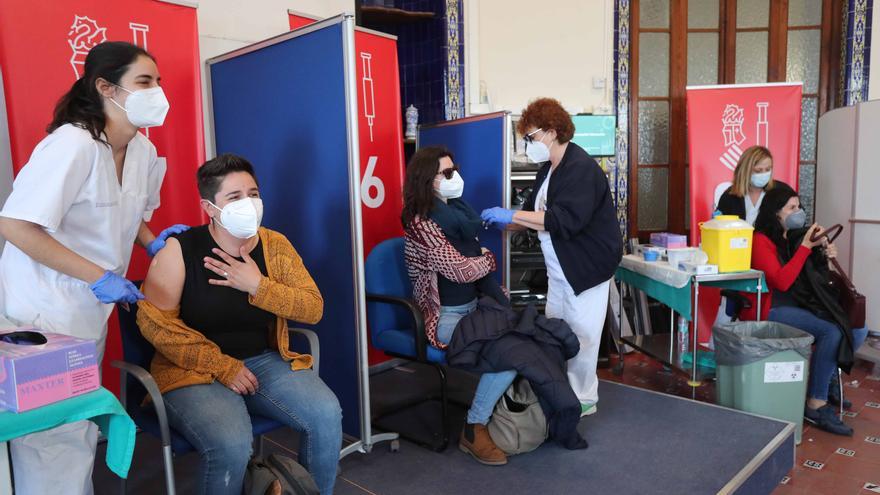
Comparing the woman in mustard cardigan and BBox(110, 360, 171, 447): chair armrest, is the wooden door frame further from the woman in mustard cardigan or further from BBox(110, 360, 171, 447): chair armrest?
BBox(110, 360, 171, 447): chair armrest

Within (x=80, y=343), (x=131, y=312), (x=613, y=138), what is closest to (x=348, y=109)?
(x=131, y=312)

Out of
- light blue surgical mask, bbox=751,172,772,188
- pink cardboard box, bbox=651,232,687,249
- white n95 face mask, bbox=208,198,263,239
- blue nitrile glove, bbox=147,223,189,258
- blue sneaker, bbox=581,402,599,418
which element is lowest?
blue sneaker, bbox=581,402,599,418

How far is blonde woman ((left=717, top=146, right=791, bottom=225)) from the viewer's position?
147 inches

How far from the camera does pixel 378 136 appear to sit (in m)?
3.36

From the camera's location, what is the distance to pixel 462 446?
2.60 m

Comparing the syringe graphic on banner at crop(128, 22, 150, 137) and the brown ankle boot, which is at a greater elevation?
the syringe graphic on banner at crop(128, 22, 150, 137)

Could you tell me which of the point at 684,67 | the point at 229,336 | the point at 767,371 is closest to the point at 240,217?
the point at 229,336

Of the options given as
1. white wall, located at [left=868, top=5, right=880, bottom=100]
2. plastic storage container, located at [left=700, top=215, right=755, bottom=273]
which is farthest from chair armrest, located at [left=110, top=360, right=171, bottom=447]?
white wall, located at [left=868, top=5, right=880, bottom=100]

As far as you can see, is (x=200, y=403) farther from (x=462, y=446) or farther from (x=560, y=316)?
(x=560, y=316)

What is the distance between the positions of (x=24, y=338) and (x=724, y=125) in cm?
449

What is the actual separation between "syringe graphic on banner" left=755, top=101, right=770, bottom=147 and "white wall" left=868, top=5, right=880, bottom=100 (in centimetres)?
98

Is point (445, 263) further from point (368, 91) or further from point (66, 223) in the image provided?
point (66, 223)

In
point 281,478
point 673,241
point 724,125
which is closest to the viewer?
point 281,478

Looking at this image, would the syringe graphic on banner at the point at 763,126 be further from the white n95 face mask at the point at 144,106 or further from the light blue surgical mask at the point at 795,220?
the white n95 face mask at the point at 144,106
